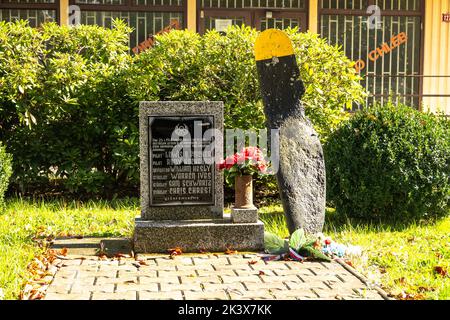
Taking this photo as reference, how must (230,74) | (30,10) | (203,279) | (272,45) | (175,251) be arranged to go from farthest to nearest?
(30,10) → (230,74) → (272,45) → (175,251) → (203,279)

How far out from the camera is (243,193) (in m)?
6.95

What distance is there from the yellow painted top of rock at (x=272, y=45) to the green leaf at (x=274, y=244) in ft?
5.72

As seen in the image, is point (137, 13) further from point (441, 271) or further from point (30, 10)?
point (441, 271)

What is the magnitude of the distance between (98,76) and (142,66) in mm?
624

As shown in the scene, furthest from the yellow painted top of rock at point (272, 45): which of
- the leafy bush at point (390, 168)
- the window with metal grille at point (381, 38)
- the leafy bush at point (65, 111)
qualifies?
the window with metal grille at point (381, 38)

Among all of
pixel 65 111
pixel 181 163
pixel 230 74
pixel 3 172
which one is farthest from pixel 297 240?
pixel 65 111

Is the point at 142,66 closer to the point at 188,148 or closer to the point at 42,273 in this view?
the point at 188,148

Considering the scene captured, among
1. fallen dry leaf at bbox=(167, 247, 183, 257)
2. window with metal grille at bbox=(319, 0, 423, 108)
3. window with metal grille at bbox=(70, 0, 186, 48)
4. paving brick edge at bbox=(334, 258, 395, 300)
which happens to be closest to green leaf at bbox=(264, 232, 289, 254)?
paving brick edge at bbox=(334, 258, 395, 300)

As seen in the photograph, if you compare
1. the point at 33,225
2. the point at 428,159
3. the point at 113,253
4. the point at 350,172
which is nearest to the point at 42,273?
the point at 113,253

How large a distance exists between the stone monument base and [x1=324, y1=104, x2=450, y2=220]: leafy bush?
1.55m

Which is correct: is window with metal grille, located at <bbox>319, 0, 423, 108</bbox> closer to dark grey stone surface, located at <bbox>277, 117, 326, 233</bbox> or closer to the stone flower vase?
dark grey stone surface, located at <bbox>277, 117, 326, 233</bbox>

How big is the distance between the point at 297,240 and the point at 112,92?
4247 millimetres

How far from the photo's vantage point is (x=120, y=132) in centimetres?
952

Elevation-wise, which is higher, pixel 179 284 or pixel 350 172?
pixel 350 172
